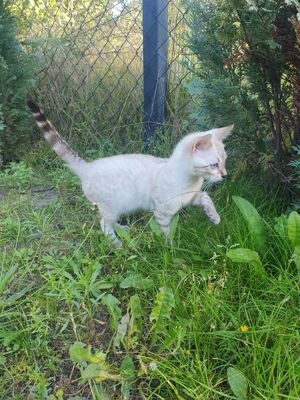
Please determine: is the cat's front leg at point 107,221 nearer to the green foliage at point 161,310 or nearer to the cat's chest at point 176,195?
the cat's chest at point 176,195

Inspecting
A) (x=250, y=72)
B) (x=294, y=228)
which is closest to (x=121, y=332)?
(x=294, y=228)

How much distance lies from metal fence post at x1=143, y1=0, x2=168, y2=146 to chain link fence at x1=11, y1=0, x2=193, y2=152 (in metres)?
0.08

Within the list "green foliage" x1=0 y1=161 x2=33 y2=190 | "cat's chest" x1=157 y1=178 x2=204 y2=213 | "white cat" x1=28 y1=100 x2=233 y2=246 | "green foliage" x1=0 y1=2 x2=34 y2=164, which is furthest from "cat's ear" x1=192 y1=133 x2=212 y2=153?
"green foliage" x1=0 y1=2 x2=34 y2=164

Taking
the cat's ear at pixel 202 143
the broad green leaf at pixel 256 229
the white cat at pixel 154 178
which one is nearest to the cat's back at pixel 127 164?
the white cat at pixel 154 178

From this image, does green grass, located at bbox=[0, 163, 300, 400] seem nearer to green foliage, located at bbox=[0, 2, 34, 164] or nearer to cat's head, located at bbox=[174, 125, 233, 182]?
cat's head, located at bbox=[174, 125, 233, 182]

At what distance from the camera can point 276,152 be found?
206 centimetres

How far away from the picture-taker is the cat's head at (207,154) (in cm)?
196

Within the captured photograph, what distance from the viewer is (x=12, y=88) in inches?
124

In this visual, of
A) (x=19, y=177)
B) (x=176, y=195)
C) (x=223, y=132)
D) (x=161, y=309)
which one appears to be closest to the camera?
(x=161, y=309)

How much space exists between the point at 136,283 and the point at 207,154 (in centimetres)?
69

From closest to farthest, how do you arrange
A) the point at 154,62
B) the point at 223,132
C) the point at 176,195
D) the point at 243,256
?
the point at 243,256 → the point at 223,132 → the point at 176,195 → the point at 154,62

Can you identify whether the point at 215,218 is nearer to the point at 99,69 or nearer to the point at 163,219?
the point at 163,219

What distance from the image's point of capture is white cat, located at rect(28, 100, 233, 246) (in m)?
2.00

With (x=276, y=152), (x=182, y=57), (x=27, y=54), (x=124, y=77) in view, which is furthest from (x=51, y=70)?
(x=276, y=152)
